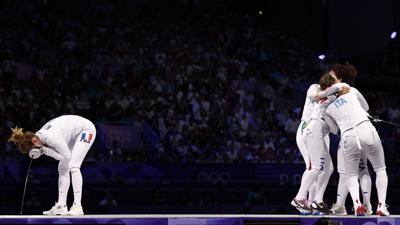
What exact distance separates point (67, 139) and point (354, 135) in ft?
12.2

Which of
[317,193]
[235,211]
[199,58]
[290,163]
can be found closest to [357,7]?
[199,58]

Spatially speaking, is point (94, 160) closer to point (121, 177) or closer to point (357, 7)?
point (121, 177)

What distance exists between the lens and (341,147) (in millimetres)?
9445

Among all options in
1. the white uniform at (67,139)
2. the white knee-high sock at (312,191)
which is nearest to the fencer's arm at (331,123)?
the white knee-high sock at (312,191)

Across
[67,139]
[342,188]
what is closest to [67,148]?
[67,139]

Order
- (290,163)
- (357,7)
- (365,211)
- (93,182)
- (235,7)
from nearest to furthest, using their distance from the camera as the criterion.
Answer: (365,211)
(93,182)
(290,163)
(357,7)
(235,7)

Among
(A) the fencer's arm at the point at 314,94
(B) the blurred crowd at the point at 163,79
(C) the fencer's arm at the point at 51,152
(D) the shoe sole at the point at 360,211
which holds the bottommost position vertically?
(D) the shoe sole at the point at 360,211

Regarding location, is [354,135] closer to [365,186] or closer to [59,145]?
[365,186]

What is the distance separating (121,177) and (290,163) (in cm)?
382

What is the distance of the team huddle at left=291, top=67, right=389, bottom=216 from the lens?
30.4 ft

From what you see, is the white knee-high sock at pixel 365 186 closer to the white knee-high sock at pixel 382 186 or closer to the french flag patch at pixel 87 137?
the white knee-high sock at pixel 382 186

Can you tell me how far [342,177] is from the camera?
947 centimetres

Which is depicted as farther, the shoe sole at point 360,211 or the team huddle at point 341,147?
the team huddle at point 341,147

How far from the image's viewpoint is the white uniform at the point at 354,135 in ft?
30.3
